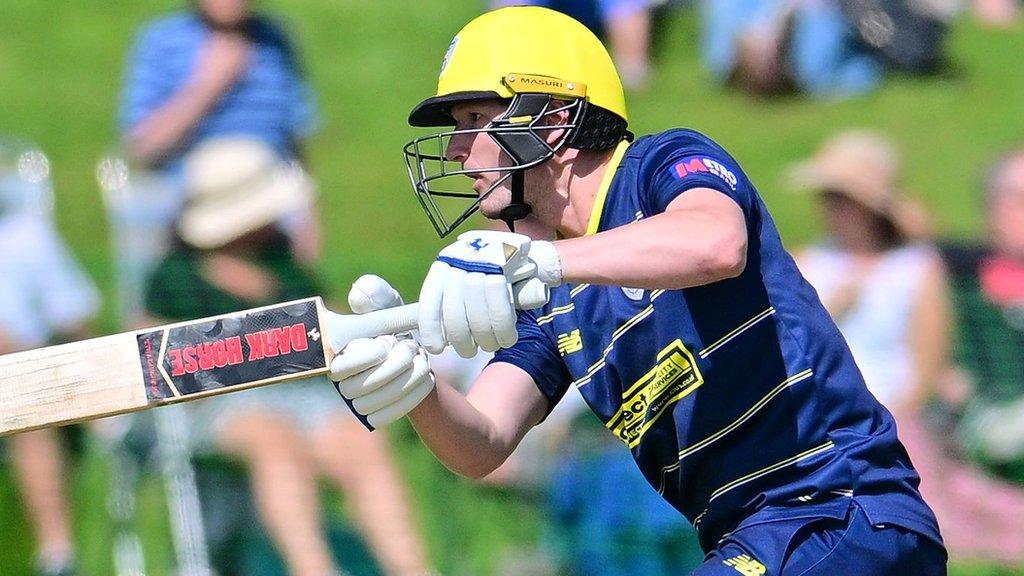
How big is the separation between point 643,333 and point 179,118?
412cm

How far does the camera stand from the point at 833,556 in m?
3.06

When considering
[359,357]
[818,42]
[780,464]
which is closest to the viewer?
[359,357]

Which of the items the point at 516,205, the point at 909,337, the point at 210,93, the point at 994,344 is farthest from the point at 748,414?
the point at 210,93

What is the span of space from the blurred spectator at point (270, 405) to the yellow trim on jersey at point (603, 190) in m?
3.39

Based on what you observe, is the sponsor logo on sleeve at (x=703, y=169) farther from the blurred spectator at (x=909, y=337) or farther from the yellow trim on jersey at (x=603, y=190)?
the blurred spectator at (x=909, y=337)

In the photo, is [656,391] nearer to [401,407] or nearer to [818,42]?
[401,407]

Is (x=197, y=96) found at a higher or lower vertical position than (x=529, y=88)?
lower

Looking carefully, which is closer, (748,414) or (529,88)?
(748,414)

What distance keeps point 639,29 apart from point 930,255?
186cm

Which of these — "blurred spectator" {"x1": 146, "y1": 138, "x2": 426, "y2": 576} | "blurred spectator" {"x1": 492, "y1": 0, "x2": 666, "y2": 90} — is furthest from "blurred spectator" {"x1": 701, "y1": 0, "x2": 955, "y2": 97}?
"blurred spectator" {"x1": 146, "y1": 138, "x2": 426, "y2": 576}

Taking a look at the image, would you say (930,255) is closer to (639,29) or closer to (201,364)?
(639,29)

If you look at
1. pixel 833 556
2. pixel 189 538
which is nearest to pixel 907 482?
pixel 833 556

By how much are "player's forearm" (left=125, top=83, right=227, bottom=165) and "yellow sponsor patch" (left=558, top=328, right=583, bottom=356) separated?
380cm

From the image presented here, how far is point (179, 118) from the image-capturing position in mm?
6844
